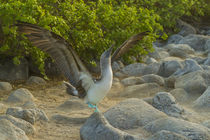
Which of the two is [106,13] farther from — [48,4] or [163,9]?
[163,9]

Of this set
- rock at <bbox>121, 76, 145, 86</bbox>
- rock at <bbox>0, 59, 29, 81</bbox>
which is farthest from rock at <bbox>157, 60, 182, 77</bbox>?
rock at <bbox>0, 59, 29, 81</bbox>

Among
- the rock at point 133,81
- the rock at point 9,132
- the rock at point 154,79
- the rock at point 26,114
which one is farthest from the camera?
the rock at point 133,81

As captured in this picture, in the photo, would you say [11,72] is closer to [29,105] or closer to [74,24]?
[74,24]

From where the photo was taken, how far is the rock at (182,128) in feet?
14.2

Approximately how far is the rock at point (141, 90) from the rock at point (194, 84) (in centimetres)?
59

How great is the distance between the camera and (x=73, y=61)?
481 cm

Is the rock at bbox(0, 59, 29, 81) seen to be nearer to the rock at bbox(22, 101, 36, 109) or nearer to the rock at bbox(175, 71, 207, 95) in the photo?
the rock at bbox(22, 101, 36, 109)

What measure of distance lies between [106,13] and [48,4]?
198 cm

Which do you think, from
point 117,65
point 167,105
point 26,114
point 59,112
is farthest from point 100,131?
point 117,65

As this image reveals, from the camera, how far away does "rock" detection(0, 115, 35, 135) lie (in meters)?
4.87

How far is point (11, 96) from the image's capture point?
693cm

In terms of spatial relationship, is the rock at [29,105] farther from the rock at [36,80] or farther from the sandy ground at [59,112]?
the rock at [36,80]

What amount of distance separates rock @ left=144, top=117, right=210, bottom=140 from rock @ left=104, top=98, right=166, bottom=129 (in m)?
0.26

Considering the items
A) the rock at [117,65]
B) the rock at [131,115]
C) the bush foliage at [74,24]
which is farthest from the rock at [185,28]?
the rock at [131,115]
